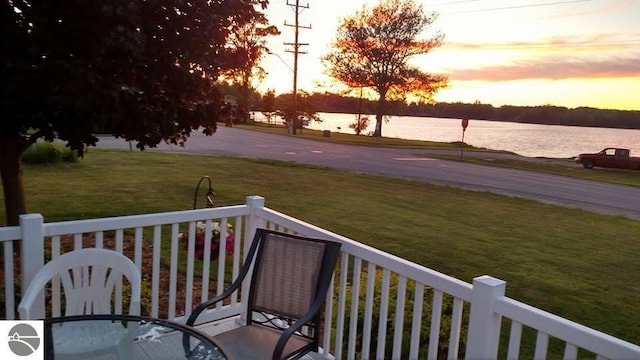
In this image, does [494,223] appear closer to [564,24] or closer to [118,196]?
[118,196]

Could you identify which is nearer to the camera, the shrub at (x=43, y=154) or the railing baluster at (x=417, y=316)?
the railing baluster at (x=417, y=316)

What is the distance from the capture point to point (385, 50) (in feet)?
111

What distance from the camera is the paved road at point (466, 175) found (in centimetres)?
1235

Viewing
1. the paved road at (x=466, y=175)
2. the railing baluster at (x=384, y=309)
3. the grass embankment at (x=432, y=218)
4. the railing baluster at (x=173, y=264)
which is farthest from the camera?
the paved road at (x=466, y=175)

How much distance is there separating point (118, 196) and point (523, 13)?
16.6 m

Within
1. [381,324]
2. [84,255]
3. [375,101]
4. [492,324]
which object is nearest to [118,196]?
[84,255]

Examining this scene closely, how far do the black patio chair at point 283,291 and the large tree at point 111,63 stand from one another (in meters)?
1.35

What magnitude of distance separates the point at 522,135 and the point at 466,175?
37.9m

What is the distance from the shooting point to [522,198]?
11.6 m

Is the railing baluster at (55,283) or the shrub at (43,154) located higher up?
the railing baluster at (55,283)

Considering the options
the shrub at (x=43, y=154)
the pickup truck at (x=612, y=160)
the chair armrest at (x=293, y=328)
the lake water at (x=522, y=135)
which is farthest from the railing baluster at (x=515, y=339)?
the lake water at (x=522, y=135)

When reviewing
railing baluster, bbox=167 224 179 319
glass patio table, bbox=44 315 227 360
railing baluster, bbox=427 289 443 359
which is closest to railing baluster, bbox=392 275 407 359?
railing baluster, bbox=427 289 443 359

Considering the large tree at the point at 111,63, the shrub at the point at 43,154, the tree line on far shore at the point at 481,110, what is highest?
the tree line on far shore at the point at 481,110

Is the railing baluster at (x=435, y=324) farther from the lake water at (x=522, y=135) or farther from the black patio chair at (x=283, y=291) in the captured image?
the lake water at (x=522, y=135)
